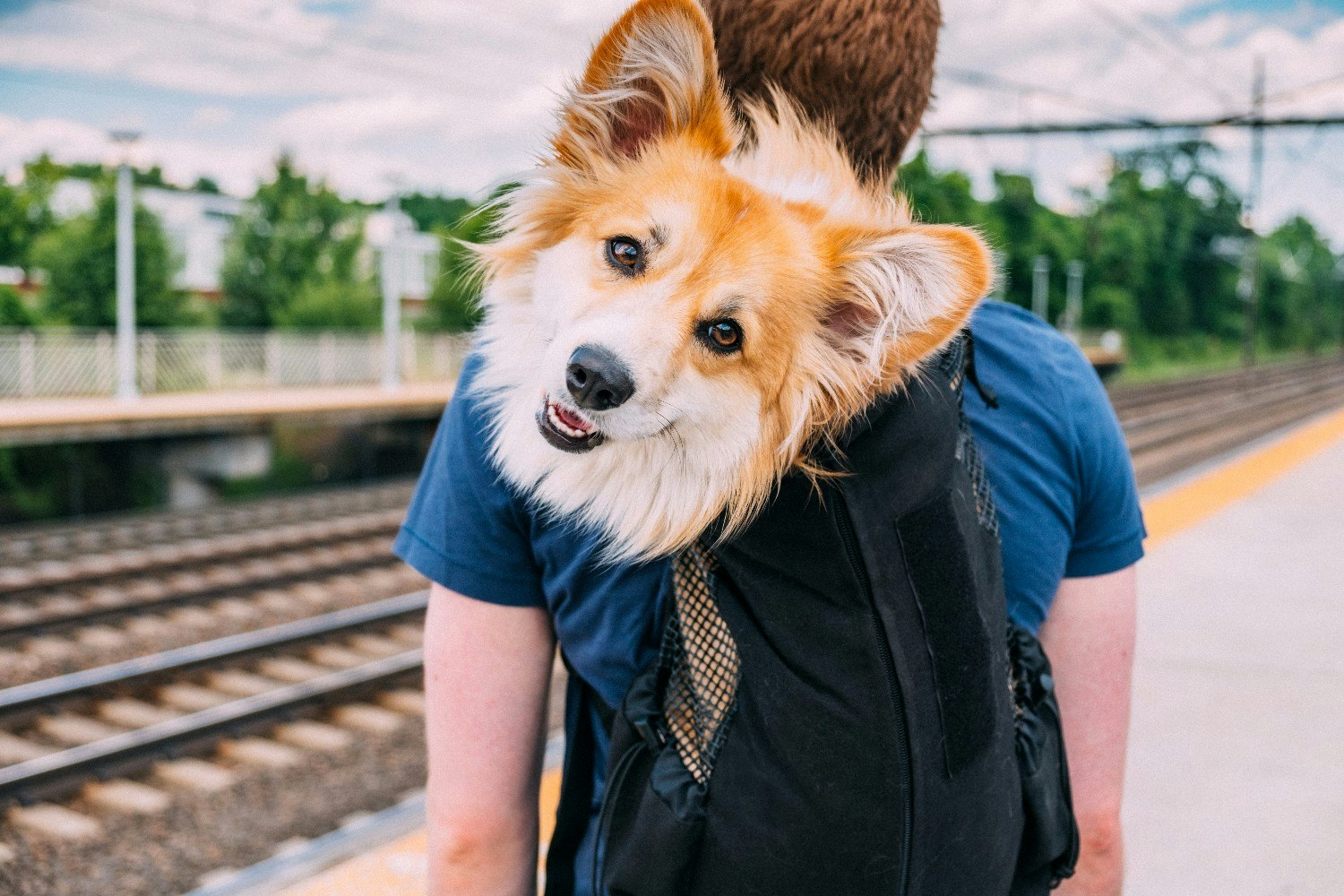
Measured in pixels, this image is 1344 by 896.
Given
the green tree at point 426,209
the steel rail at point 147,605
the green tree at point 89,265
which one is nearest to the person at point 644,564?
the steel rail at point 147,605

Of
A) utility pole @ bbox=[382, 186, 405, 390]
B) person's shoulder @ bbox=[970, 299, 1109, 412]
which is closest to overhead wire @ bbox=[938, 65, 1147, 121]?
utility pole @ bbox=[382, 186, 405, 390]

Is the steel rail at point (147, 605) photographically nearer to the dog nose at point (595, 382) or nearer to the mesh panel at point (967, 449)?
the dog nose at point (595, 382)

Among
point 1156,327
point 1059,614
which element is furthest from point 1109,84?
point 1156,327

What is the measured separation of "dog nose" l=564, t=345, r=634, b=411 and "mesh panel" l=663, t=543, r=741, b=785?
Result: 23 cm

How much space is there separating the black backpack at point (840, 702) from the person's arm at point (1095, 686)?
12.0 inches

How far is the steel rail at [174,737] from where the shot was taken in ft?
18.0

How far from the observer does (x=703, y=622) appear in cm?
127

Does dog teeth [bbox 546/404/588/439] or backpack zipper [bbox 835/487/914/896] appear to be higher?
dog teeth [bbox 546/404/588/439]

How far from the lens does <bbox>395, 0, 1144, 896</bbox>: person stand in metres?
1.37

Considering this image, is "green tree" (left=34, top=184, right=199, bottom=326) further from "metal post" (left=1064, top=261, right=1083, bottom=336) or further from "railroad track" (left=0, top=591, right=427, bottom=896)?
"metal post" (left=1064, top=261, right=1083, bottom=336)

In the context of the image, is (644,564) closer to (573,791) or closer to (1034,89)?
(573,791)

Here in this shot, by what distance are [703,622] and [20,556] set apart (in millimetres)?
11513

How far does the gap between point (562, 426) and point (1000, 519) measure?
0.60 m

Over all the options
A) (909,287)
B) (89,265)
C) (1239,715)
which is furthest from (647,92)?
(89,265)
